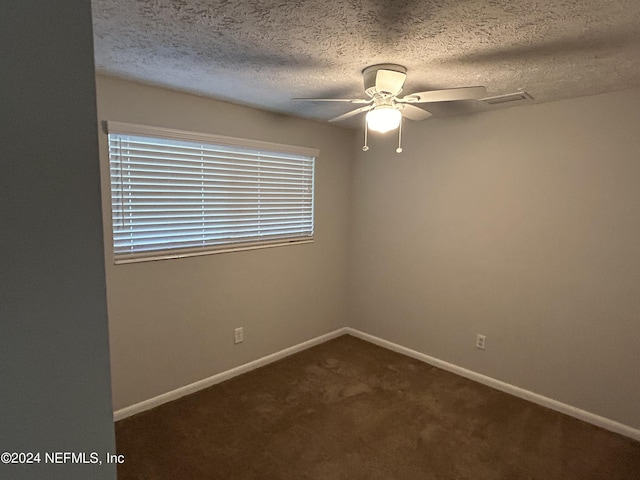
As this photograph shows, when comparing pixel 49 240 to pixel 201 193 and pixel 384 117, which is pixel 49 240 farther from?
pixel 201 193

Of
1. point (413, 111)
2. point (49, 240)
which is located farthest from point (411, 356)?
point (49, 240)

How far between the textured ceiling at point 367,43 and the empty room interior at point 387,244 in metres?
0.01

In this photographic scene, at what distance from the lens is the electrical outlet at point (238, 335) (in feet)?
10.5

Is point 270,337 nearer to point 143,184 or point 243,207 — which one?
point 243,207

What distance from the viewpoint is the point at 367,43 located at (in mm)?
1739

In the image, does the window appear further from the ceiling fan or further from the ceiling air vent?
the ceiling air vent

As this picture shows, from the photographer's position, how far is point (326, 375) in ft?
10.7

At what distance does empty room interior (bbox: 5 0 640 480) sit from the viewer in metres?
→ 1.77

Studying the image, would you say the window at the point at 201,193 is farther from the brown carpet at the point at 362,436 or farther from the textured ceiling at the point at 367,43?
the brown carpet at the point at 362,436

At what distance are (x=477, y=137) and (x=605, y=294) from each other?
145cm

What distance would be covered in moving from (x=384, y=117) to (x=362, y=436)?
1.98 metres

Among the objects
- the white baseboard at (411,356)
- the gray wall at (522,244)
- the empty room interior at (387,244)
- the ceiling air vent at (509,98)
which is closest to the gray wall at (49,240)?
the empty room interior at (387,244)

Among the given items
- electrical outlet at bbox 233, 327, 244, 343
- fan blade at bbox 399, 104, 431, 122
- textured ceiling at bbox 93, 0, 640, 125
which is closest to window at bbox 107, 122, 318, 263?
textured ceiling at bbox 93, 0, 640, 125

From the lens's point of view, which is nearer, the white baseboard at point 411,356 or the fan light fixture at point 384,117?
the fan light fixture at point 384,117
